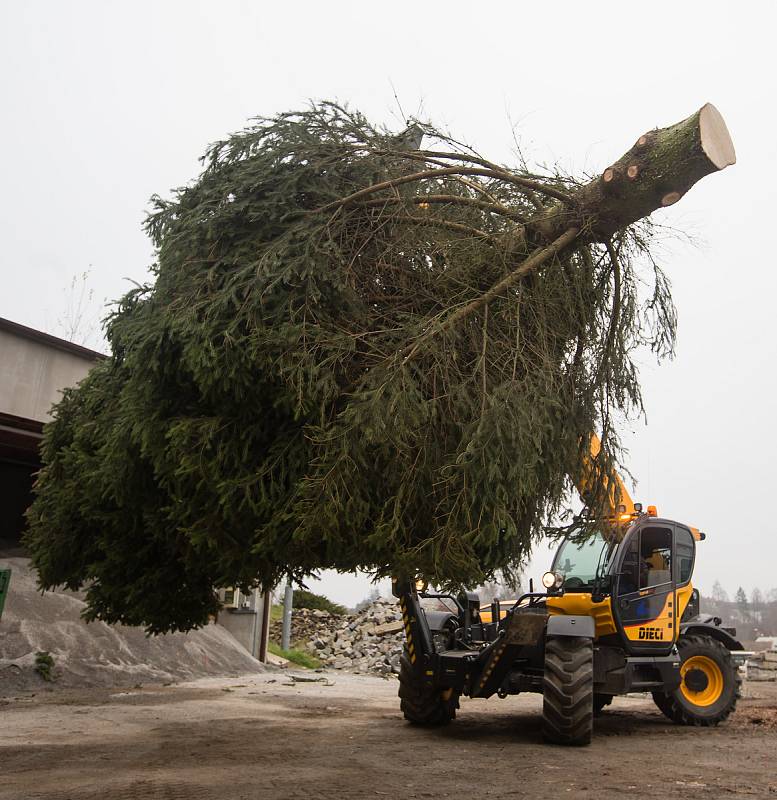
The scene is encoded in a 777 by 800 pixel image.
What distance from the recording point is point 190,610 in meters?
7.01

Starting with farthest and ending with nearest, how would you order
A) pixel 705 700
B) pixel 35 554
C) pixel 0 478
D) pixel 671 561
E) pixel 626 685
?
pixel 0 478 < pixel 705 700 < pixel 671 561 < pixel 626 685 < pixel 35 554

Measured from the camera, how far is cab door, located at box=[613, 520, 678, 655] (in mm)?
9039

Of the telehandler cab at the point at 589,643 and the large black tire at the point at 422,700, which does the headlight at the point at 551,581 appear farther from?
the large black tire at the point at 422,700

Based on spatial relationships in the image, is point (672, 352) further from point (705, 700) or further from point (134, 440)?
point (705, 700)

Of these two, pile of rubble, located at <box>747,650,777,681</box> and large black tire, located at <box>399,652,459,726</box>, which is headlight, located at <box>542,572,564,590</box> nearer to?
large black tire, located at <box>399,652,459,726</box>

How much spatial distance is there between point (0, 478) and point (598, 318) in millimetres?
13011

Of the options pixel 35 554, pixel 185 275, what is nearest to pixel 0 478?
pixel 35 554

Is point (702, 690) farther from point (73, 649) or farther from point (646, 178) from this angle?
point (73, 649)

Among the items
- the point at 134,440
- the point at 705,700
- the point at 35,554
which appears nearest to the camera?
the point at 134,440

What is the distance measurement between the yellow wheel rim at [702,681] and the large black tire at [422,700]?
300 cm

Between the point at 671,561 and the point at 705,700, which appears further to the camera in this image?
the point at 705,700

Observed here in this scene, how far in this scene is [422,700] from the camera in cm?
945

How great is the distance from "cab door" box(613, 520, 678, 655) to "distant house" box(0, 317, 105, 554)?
10439mm

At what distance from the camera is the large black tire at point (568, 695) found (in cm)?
790
